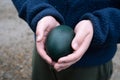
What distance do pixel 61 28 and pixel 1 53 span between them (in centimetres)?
172

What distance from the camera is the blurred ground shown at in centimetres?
227

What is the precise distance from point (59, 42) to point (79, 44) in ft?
0.28

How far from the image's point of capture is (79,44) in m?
→ 0.77

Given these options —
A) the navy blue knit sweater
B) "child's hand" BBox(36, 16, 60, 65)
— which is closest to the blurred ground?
the navy blue knit sweater

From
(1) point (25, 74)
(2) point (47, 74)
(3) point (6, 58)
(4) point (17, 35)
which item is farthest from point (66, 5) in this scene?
(4) point (17, 35)

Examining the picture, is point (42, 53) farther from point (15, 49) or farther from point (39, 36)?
point (15, 49)

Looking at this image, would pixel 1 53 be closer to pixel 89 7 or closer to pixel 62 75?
pixel 62 75

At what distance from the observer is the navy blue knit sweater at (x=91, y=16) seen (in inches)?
32.4

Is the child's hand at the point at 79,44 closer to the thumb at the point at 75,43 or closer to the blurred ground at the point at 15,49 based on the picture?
the thumb at the point at 75,43

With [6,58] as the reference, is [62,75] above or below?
above

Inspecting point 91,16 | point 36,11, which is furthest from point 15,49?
point 91,16

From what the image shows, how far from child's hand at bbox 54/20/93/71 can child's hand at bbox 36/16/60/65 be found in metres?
0.04

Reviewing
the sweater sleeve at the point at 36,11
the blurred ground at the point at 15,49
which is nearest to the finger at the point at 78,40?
the sweater sleeve at the point at 36,11

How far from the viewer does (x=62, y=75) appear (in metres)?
1.05
